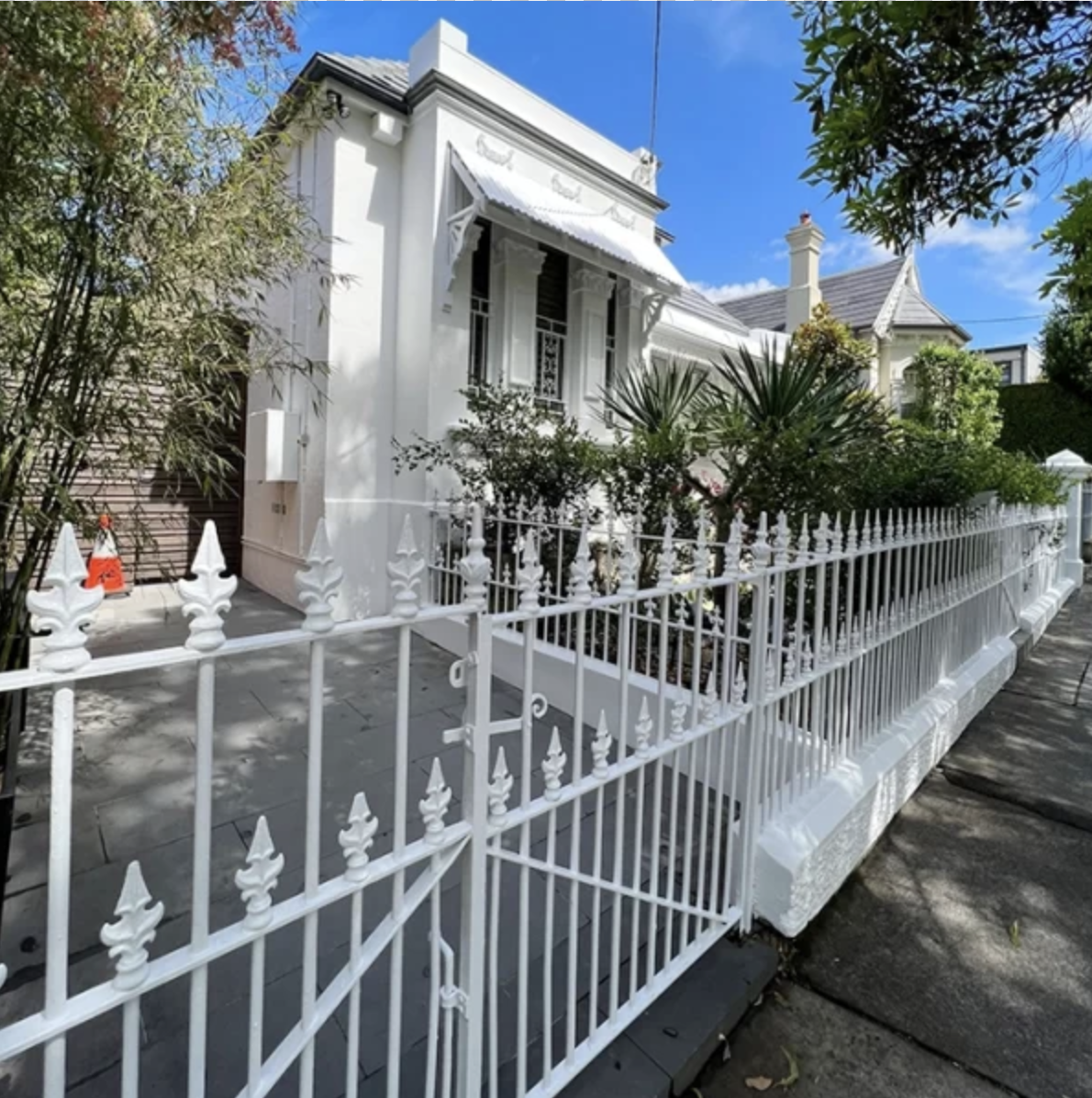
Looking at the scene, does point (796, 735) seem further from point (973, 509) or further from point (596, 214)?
point (596, 214)

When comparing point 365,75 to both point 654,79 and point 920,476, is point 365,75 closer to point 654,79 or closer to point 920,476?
point 654,79

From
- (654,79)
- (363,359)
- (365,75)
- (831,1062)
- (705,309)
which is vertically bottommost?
(831,1062)

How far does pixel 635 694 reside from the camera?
12.6ft

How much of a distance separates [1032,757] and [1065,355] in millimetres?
13679

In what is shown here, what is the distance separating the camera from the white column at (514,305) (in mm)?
7207

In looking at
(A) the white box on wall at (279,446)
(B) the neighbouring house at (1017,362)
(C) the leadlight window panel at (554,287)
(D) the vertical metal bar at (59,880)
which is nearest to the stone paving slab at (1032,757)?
(D) the vertical metal bar at (59,880)

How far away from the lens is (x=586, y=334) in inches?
320

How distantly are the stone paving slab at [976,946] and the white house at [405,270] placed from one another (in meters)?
5.02

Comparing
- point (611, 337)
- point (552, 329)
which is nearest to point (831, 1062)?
point (552, 329)

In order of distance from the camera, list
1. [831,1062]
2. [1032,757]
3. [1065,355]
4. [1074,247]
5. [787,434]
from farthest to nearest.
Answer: [1065,355] → [787,434] → [1032,757] → [1074,247] → [831,1062]

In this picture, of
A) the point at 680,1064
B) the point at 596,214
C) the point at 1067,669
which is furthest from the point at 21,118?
the point at 1067,669

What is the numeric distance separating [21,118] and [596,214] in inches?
270

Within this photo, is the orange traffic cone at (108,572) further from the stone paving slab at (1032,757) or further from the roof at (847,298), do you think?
the roof at (847,298)

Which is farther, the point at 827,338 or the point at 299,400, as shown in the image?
the point at 827,338
